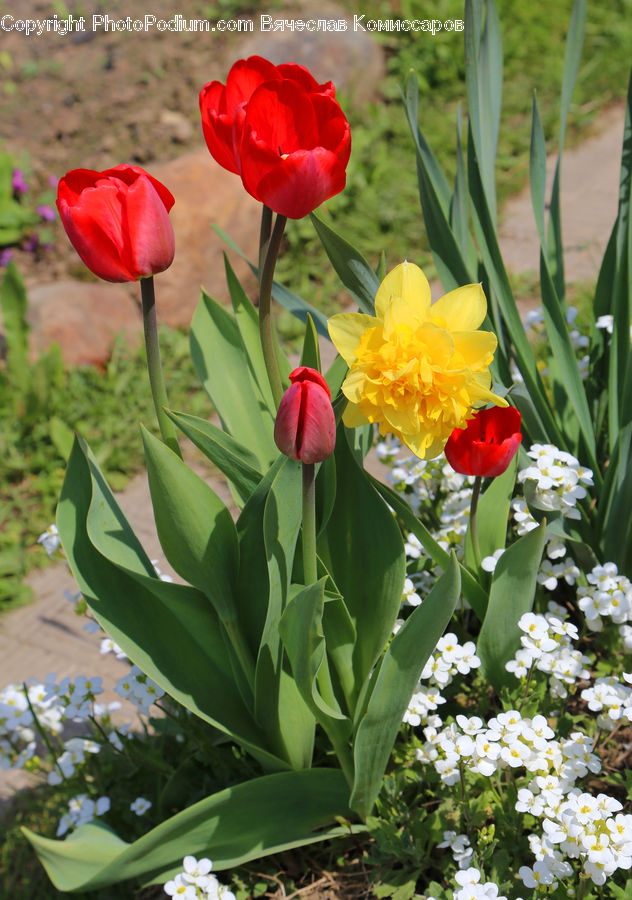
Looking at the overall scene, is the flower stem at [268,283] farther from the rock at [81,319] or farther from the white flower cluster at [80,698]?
the rock at [81,319]

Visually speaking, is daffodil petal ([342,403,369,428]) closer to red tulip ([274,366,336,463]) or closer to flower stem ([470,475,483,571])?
red tulip ([274,366,336,463])

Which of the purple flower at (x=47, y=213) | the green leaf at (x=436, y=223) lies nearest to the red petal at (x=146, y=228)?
the green leaf at (x=436, y=223)

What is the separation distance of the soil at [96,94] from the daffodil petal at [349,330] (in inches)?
116

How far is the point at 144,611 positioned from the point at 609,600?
79cm

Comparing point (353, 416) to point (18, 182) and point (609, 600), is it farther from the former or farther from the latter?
point (18, 182)

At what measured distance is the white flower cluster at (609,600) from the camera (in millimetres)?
1450

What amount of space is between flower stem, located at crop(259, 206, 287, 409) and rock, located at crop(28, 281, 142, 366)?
2.22 m

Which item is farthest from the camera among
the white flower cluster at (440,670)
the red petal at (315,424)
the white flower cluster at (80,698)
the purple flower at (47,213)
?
the purple flower at (47,213)

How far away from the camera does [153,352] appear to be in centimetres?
116

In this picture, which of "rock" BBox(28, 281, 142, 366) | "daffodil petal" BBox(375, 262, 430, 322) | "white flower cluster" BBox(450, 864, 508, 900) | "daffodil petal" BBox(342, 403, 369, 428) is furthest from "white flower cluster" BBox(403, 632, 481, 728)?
"rock" BBox(28, 281, 142, 366)

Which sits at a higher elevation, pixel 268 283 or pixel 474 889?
pixel 268 283

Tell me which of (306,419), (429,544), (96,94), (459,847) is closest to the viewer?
(306,419)

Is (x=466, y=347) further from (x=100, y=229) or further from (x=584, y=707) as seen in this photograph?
(x=584, y=707)

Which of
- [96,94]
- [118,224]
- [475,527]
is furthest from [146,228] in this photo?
[96,94]
